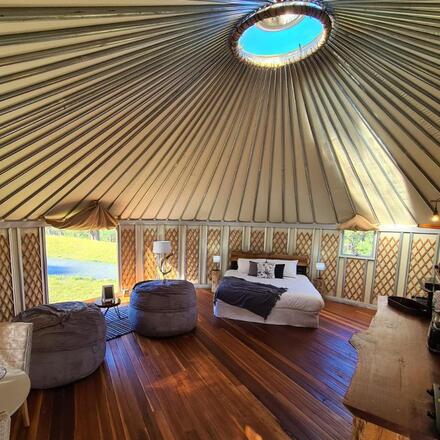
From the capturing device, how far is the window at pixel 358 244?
19.0 feet

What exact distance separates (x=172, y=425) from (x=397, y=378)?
2.05 meters

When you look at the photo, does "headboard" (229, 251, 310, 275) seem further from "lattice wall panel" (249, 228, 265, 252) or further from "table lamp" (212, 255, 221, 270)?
"table lamp" (212, 255, 221, 270)

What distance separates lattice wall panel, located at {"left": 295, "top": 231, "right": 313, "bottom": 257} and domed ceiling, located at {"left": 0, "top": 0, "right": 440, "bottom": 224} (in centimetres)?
83

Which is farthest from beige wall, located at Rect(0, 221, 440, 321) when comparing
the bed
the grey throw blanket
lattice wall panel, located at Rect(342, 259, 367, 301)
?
the grey throw blanket

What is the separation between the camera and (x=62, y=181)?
13.1ft

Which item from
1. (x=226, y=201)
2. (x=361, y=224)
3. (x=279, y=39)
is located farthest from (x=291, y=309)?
(x=279, y=39)

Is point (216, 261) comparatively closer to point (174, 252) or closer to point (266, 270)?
point (174, 252)

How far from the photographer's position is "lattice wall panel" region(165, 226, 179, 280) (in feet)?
21.6

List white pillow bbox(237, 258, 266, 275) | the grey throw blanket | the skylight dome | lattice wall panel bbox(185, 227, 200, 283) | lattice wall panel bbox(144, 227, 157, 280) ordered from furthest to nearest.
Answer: lattice wall panel bbox(185, 227, 200, 283), lattice wall panel bbox(144, 227, 157, 280), white pillow bbox(237, 258, 266, 275), the grey throw blanket, the skylight dome

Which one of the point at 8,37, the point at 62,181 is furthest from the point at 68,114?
the point at 62,181

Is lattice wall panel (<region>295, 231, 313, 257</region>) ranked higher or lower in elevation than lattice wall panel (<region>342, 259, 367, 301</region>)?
higher

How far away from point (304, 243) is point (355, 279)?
142 centimetres

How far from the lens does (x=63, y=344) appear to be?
2855 millimetres

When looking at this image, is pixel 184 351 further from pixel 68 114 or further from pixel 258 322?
pixel 68 114
